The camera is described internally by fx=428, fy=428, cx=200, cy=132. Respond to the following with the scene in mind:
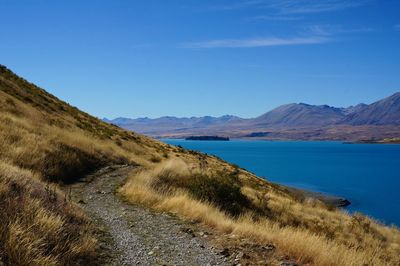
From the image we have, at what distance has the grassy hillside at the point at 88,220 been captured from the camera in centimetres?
708

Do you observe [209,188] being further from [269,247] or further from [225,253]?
[225,253]

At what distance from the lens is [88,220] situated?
32.8 feet

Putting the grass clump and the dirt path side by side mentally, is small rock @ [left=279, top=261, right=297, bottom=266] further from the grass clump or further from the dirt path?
the grass clump

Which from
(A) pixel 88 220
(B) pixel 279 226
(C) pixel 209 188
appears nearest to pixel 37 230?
(A) pixel 88 220

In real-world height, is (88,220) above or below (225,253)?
above

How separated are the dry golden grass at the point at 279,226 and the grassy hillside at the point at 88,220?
23mm

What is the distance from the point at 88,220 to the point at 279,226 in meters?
9.49

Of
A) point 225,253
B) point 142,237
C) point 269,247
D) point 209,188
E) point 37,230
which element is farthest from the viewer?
point 209,188

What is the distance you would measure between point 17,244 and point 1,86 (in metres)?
35.9

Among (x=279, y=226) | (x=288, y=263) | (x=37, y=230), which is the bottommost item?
(x=279, y=226)

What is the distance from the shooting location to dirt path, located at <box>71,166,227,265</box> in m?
8.28

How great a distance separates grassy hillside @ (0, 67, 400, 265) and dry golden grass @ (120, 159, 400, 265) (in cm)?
2

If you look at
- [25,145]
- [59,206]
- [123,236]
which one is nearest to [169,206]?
[123,236]

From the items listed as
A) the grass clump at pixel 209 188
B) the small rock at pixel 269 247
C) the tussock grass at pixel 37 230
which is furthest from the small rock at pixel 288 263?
the grass clump at pixel 209 188
